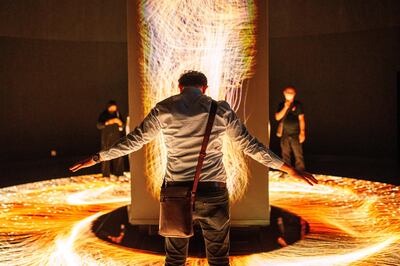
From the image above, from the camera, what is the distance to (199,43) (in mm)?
5477

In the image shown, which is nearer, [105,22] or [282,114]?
[282,114]

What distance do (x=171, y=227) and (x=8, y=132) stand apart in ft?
31.0

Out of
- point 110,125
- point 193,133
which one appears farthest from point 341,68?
point 193,133

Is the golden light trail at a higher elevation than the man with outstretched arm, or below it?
below

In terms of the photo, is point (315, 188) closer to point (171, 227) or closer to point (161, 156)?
point (161, 156)

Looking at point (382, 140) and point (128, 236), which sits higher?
point (382, 140)

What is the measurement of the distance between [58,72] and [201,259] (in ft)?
29.6

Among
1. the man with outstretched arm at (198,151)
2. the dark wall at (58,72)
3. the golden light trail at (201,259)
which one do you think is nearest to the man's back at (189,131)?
the man with outstretched arm at (198,151)

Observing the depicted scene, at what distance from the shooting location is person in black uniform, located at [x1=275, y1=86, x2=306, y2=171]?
8852 mm

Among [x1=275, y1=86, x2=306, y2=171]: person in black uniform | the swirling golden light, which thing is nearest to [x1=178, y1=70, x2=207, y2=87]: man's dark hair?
the swirling golden light

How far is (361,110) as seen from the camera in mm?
11688

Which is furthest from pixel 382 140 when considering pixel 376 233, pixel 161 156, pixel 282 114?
pixel 161 156

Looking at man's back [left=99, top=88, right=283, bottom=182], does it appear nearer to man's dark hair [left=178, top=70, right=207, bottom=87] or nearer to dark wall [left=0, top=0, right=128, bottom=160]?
man's dark hair [left=178, top=70, right=207, bottom=87]

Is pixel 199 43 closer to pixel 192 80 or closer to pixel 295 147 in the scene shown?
pixel 192 80
